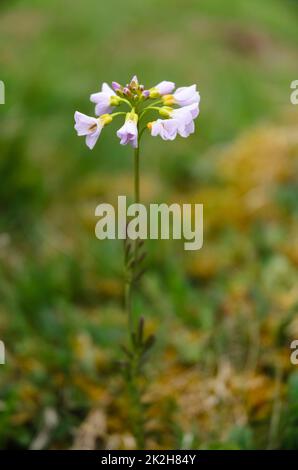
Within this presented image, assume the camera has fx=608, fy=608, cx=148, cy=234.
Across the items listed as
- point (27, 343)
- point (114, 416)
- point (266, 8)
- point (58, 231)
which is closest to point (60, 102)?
point (58, 231)

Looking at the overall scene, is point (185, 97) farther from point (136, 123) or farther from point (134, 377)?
point (134, 377)

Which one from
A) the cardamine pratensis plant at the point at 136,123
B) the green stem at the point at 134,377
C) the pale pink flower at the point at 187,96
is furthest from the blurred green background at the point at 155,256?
the pale pink flower at the point at 187,96

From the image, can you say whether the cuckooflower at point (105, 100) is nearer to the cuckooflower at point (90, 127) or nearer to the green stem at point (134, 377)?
the cuckooflower at point (90, 127)

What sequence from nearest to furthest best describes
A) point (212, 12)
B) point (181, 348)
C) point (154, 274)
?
point (181, 348)
point (154, 274)
point (212, 12)

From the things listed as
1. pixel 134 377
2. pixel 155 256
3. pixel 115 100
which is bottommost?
pixel 134 377

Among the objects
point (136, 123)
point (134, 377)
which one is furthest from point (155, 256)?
point (136, 123)

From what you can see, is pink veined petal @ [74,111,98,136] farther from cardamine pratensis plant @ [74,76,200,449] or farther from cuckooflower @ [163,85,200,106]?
cuckooflower @ [163,85,200,106]

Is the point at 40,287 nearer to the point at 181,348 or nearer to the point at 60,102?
the point at 181,348
